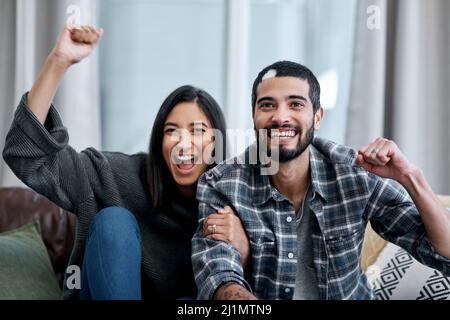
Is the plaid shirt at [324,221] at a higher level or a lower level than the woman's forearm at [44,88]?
lower

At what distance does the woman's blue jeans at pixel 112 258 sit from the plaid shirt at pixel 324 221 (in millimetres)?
107

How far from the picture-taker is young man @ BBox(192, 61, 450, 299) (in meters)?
0.96

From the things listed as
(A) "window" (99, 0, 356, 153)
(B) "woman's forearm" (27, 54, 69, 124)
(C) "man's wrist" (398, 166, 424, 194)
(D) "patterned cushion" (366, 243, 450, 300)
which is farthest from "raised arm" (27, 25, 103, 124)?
(D) "patterned cushion" (366, 243, 450, 300)

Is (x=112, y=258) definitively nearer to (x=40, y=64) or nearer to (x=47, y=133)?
(x=47, y=133)

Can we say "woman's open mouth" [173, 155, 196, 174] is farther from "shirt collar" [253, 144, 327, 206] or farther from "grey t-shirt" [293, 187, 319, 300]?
"grey t-shirt" [293, 187, 319, 300]

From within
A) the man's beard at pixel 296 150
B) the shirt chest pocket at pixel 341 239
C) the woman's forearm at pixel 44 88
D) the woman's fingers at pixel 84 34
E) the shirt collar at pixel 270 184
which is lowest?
the shirt chest pocket at pixel 341 239

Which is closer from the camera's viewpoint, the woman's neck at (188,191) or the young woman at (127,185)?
the young woman at (127,185)

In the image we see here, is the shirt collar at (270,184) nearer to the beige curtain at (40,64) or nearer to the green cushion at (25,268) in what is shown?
the green cushion at (25,268)

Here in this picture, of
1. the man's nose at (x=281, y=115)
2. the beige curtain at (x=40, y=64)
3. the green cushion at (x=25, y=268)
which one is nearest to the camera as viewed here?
the man's nose at (x=281, y=115)

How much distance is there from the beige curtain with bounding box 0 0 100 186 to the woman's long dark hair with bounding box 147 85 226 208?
459mm

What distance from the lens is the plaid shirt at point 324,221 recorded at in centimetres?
97

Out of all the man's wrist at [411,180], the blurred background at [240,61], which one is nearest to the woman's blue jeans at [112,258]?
the man's wrist at [411,180]

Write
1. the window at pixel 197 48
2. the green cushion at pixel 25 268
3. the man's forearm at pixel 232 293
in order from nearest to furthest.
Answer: the man's forearm at pixel 232 293, the green cushion at pixel 25 268, the window at pixel 197 48

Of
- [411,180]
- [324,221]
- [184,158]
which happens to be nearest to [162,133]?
[184,158]
